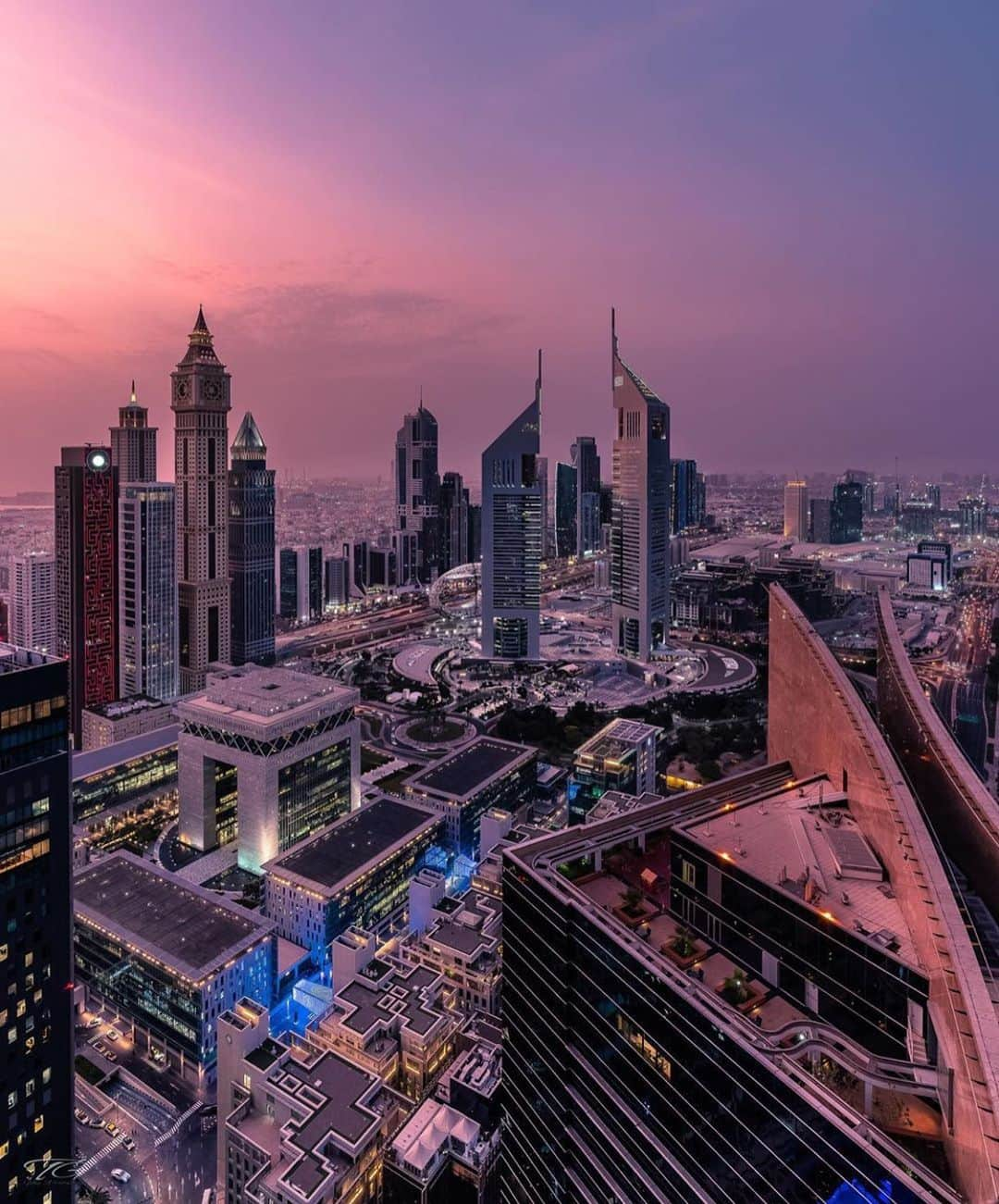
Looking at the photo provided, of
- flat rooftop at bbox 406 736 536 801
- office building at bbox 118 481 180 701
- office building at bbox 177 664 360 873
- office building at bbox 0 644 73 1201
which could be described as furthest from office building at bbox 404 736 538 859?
office building at bbox 118 481 180 701

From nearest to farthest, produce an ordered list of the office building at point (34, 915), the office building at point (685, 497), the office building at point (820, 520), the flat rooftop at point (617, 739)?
the office building at point (34, 915), the flat rooftop at point (617, 739), the office building at point (820, 520), the office building at point (685, 497)

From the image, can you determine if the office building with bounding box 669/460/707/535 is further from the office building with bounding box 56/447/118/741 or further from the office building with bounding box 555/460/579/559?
the office building with bounding box 56/447/118/741

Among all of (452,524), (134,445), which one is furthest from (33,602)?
(452,524)

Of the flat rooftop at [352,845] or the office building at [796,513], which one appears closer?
the flat rooftop at [352,845]

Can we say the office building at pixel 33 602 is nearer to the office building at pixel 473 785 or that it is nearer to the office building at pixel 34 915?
the office building at pixel 473 785

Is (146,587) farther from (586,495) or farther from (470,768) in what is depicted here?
(586,495)

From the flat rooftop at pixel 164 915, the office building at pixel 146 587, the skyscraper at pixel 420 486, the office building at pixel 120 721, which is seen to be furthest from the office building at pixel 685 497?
the flat rooftop at pixel 164 915
